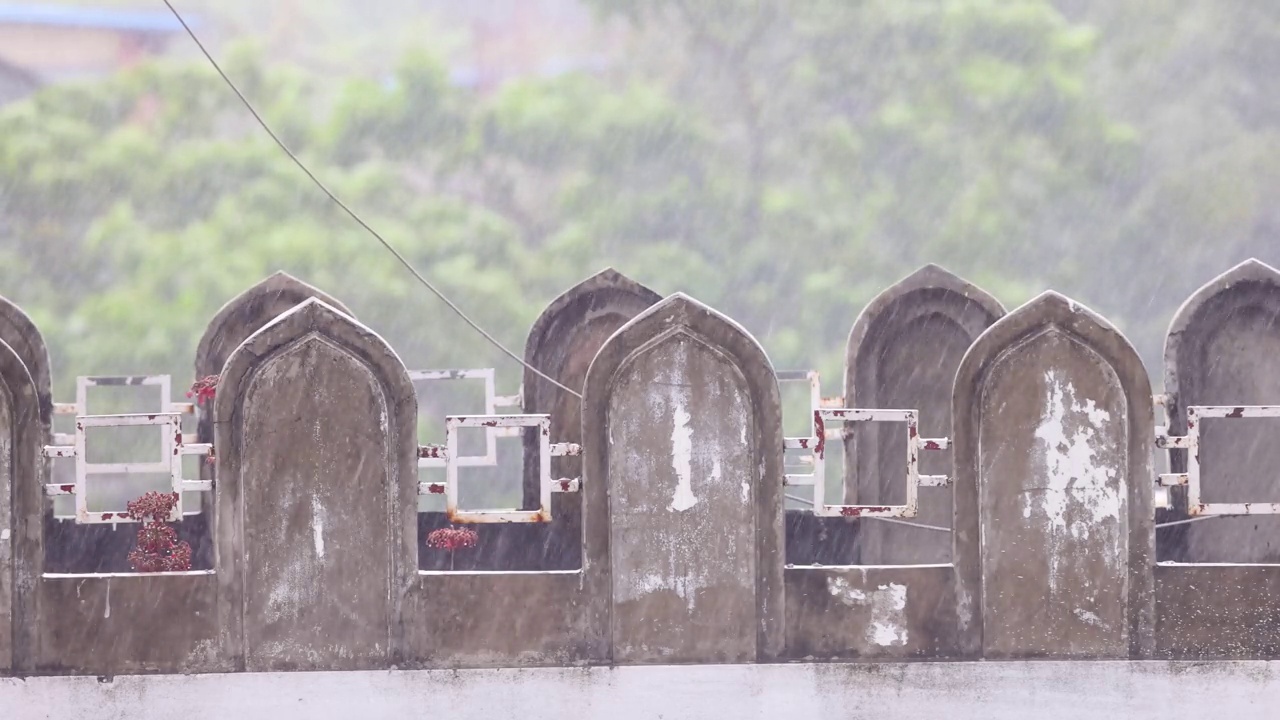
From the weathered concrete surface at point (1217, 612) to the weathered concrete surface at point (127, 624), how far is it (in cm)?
368

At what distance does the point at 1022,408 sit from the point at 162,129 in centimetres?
1906

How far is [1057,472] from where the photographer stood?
5.74 metres

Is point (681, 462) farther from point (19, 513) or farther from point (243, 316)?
point (243, 316)

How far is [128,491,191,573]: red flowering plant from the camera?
5.92m

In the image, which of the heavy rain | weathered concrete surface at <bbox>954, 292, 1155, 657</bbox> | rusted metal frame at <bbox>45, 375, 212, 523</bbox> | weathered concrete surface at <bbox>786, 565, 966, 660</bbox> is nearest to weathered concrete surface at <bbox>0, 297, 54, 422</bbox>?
the heavy rain

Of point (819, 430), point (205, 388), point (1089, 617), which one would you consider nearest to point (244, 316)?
point (205, 388)

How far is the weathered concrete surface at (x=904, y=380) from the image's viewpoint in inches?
307

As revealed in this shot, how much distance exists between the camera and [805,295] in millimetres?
21703

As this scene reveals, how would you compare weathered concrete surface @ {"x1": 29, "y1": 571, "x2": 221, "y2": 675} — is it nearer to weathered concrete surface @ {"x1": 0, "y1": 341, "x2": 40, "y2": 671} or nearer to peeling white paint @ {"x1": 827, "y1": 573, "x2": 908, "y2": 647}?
weathered concrete surface @ {"x1": 0, "y1": 341, "x2": 40, "y2": 671}

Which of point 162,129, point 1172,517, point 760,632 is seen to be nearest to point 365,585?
point 760,632

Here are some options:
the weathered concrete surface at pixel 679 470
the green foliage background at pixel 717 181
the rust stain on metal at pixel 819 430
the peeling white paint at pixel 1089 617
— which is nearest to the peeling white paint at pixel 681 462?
the weathered concrete surface at pixel 679 470

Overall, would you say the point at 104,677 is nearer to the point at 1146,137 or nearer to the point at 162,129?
the point at 162,129

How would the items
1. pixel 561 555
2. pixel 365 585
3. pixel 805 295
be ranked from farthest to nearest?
1. pixel 805 295
2. pixel 561 555
3. pixel 365 585

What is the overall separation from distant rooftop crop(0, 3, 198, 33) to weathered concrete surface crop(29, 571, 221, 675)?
2103 centimetres
